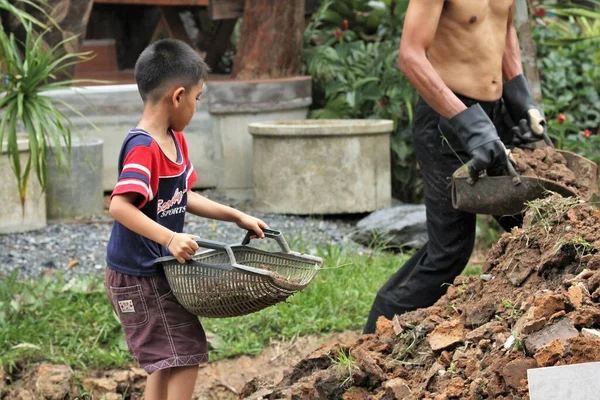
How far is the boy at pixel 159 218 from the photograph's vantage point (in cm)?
342

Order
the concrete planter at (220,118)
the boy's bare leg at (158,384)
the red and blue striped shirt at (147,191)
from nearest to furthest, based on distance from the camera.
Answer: the red and blue striped shirt at (147,191)
the boy's bare leg at (158,384)
the concrete planter at (220,118)

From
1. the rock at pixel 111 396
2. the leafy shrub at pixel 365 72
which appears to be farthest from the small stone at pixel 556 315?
the leafy shrub at pixel 365 72

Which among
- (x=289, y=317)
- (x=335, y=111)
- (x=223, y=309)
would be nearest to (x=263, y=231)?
(x=223, y=309)

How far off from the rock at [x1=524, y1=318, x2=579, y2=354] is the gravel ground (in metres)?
3.65

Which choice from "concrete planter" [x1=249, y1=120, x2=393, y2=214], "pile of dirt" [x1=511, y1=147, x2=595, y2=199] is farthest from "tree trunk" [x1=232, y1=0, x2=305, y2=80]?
"pile of dirt" [x1=511, y1=147, x2=595, y2=199]

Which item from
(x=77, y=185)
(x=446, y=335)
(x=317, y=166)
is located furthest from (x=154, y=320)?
(x=317, y=166)

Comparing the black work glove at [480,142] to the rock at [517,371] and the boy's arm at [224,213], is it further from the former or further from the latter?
the rock at [517,371]

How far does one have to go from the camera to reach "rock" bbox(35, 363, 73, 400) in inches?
184

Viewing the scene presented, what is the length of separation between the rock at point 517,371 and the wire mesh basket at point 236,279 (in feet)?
2.49

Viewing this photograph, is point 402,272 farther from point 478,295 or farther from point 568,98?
point 568,98

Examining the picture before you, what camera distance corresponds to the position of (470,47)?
14.8 feet

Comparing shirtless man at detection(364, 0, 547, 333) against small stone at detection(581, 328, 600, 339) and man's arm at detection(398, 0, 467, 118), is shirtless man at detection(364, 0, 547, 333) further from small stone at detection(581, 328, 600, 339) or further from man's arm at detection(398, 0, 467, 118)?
small stone at detection(581, 328, 600, 339)

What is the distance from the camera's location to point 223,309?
3.33 metres

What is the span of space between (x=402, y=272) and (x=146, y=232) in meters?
1.80
